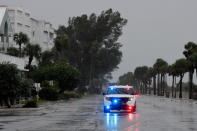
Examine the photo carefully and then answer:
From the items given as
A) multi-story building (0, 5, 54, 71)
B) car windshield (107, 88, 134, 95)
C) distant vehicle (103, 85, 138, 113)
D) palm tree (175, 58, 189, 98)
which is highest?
multi-story building (0, 5, 54, 71)

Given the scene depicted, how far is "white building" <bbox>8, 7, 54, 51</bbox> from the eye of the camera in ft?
407

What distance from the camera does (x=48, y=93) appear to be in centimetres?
7306

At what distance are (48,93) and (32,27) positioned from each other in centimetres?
6856

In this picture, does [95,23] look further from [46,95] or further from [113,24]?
[46,95]

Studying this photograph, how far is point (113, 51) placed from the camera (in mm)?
137875

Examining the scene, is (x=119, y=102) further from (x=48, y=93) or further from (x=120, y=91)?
(x=48, y=93)

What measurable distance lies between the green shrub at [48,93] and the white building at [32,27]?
46713 mm

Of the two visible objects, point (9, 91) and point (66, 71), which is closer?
point (9, 91)

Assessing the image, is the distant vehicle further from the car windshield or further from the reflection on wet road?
the reflection on wet road

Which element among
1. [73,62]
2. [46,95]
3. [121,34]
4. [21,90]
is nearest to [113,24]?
[121,34]

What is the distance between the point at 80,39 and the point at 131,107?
4128 inches

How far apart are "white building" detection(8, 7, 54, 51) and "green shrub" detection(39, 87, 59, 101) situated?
153 ft

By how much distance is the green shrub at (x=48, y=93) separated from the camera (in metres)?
72.7

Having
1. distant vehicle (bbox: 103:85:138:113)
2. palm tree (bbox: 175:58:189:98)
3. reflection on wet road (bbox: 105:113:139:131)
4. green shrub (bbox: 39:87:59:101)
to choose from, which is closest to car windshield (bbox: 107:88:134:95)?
distant vehicle (bbox: 103:85:138:113)
